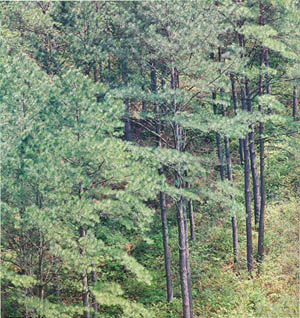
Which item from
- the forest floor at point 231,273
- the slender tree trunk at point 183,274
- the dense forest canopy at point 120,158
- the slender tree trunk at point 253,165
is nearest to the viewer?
the dense forest canopy at point 120,158

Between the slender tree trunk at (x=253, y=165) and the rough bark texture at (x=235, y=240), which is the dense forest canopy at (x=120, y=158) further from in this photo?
the slender tree trunk at (x=253, y=165)

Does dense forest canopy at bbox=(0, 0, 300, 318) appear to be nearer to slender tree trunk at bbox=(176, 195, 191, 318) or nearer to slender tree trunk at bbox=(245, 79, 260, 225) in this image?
slender tree trunk at bbox=(176, 195, 191, 318)

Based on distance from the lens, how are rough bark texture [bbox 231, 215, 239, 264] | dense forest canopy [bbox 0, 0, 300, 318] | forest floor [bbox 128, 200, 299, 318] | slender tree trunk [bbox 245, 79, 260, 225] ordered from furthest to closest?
rough bark texture [bbox 231, 215, 239, 264]
slender tree trunk [bbox 245, 79, 260, 225]
forest floor [bbox 128, 200, 299, 318]
dense forest canopy [bbox 0, 0, 300, 318]

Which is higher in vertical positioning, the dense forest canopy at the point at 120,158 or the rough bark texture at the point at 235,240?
the dense forest canopy at the point at 120,158

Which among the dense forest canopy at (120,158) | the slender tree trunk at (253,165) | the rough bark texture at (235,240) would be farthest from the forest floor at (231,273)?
the slender tree trunk at (253,165)

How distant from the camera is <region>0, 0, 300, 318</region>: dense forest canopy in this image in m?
9.16

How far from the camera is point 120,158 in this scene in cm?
938

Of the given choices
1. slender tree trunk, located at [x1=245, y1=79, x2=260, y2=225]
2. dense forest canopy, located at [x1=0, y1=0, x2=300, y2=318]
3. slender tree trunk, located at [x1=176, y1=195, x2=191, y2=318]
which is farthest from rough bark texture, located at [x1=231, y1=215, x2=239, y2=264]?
slender tree trunk, located at [x1=176, y1=195, x2=191, y2=318]

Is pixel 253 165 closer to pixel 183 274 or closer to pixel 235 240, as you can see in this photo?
pixel 235 240

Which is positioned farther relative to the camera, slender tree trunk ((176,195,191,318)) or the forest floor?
the forest floor

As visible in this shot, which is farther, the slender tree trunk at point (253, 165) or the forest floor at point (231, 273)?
the slender tree trunk at point (253, 165)

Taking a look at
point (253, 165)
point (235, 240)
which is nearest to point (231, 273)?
point (235, 240)

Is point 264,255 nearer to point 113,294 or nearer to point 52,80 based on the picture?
point 113,294

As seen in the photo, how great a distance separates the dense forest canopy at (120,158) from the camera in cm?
916
